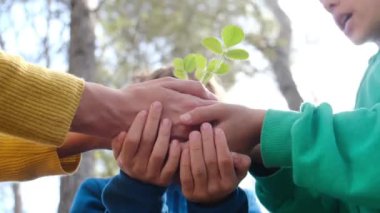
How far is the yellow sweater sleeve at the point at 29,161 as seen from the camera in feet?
4.42

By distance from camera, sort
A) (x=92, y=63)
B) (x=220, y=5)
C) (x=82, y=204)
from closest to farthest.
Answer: (x=82, y=204) < (x=92, y=63) < (x=220, y=5)

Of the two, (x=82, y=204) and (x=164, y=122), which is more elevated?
(x=164, y=122)

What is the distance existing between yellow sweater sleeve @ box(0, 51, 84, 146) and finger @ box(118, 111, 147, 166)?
116mm

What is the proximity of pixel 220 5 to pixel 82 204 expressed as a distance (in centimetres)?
579

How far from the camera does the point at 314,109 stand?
0.98 meters

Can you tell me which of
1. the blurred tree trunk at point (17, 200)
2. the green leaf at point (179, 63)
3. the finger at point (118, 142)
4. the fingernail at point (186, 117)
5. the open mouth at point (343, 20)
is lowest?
the blurred tree trunk at point (17, 200)

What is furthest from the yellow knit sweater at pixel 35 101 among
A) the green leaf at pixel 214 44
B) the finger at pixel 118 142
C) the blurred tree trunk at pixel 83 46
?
the blurred tree trunk at pixel 83 46

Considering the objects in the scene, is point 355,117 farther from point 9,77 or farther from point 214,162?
point 9,77

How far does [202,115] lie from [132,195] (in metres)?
0.21

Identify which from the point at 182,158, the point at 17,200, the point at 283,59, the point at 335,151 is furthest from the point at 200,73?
the point at 17,200

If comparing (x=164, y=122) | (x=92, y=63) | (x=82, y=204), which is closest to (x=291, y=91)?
(x=92, y=63)

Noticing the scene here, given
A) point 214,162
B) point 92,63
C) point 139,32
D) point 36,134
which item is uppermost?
point 36,134

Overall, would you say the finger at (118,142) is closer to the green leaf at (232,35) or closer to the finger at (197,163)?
the finger at (197,163)

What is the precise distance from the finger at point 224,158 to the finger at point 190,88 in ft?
0.60
